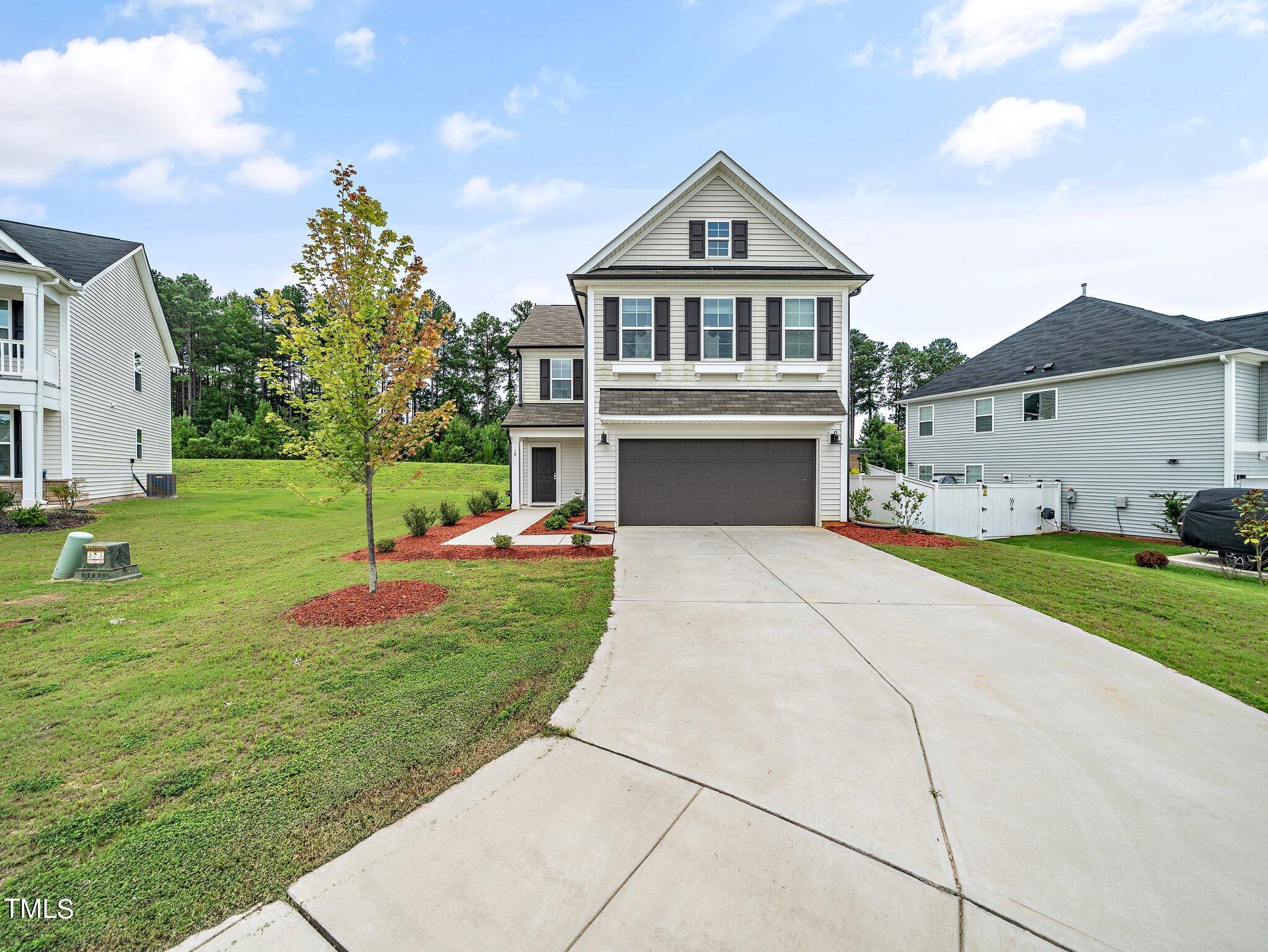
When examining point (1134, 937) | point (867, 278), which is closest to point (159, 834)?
point (1134, 937)

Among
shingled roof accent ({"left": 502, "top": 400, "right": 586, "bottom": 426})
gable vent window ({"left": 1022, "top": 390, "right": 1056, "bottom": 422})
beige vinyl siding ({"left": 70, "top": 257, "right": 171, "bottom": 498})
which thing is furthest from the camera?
gable vent window ({"left": 1022, "top": 390, "right": 1056, "bottom": 422})

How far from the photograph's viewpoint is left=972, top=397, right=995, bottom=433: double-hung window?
19391 mm

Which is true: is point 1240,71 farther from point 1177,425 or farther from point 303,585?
point 303,585

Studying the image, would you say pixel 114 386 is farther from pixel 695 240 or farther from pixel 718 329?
pixel 718 329

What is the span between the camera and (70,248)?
17500mm

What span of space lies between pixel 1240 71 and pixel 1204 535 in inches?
369

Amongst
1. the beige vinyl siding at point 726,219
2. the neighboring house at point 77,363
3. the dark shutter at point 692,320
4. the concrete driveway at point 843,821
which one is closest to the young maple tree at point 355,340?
the concrete driveway at point 843,821

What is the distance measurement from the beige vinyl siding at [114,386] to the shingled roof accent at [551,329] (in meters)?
13.5

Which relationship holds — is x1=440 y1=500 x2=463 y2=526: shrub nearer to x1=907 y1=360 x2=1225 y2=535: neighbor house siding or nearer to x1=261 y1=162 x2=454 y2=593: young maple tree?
x1=261 y1=162 x2=454 y2=593: young maple tree

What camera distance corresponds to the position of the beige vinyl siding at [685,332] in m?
13.4

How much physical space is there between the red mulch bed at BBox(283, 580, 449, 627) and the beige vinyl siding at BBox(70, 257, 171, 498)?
1602 cm

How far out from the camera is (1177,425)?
14172mm

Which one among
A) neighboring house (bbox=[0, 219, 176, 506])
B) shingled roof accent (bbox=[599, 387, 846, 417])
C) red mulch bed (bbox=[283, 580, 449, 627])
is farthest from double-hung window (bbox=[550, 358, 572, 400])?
neighboring house (bbox=[0, 219, 176, 506])

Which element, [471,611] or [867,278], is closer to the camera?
[471,611]
